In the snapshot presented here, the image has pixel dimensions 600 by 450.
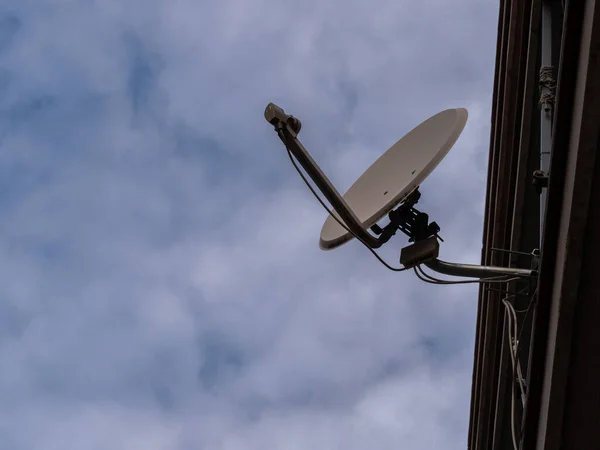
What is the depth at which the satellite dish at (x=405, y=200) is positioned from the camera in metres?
7.10

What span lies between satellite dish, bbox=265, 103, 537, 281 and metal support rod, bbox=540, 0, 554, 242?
40.2 inches

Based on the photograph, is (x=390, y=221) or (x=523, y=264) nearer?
(x=390, y=221)

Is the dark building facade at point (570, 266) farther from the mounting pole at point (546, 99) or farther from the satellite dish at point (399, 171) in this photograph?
the satellite dish at point (399, 171)

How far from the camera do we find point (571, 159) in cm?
520

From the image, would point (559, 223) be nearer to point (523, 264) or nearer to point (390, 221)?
point (390, 221)

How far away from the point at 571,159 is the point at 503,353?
6.94m

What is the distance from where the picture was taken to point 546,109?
352 inches

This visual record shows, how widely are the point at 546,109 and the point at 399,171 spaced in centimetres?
191

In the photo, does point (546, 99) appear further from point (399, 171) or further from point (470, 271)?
point (470, 271)

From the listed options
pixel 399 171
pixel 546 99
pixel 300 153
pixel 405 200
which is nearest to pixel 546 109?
pixel 546 99

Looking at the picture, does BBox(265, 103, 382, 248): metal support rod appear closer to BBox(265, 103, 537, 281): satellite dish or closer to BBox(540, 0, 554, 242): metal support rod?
BBox(265, 103, 537, 281): satellite dish

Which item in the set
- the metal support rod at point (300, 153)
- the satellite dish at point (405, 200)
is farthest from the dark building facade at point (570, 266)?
the metal support rod at point (300, 153)

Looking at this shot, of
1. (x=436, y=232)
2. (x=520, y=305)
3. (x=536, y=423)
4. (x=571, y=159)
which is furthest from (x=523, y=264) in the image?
(x=571, y=159)

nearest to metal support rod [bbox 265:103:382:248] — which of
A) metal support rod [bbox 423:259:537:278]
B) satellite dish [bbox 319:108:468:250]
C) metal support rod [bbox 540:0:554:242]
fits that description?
satellite dish [bbox 319:108:468:250]
